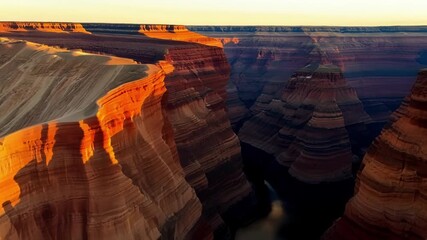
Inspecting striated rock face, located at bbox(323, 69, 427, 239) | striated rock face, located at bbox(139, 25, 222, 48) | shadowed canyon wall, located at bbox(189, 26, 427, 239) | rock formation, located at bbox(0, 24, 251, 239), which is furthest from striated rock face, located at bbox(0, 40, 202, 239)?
striated rock face, located at bbox(139, 25, 222, 48)

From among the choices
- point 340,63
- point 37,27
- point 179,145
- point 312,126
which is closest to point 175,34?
point 37,27

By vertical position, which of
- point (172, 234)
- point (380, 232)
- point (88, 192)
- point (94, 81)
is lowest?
point (380, 232)

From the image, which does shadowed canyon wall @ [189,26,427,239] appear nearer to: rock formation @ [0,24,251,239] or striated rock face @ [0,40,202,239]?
rock formation @ [0,24,251,239]

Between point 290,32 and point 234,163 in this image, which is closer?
point 234,163

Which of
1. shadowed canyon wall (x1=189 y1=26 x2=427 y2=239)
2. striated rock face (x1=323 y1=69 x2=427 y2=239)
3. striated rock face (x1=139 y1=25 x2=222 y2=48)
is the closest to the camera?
striated rock face (x1=323 y1=69 x2=427 y2=239)

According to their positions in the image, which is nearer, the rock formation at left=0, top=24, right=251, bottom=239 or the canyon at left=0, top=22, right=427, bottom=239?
the canyon at left=0, top=22, right=427, bottom=239

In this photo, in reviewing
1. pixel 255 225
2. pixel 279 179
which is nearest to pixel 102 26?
pixel 279 179

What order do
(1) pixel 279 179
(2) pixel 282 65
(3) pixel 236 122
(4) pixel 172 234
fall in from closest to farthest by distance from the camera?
1. (4) pixel 172 234
2. (1) pixel 279 179
3. (3) pixel 236 122
4. (2) pixel 282 65

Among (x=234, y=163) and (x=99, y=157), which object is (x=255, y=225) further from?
(x=99, y=157)
